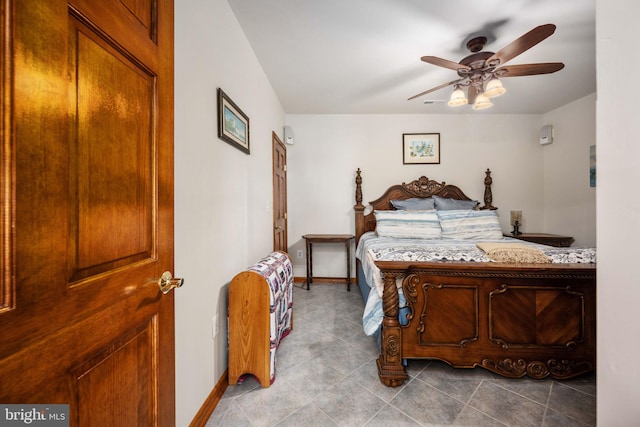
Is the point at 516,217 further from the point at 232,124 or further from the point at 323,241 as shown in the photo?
the point at 232,124

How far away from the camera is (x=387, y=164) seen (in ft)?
12.7

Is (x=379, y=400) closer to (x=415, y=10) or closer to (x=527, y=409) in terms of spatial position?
(x=527, y=409)

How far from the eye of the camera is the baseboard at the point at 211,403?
4.27ft

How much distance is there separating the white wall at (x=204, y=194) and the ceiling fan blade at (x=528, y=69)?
6.93ft

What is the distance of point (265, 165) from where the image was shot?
2.66 meters

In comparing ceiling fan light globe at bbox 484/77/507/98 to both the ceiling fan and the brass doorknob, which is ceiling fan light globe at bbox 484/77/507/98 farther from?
the brass doorknob

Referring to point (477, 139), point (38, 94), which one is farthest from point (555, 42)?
point (38, 94)

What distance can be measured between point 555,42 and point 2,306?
11.2ft

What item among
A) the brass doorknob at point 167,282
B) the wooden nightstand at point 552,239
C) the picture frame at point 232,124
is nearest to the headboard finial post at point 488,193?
the wooden nightstand at point 552,239

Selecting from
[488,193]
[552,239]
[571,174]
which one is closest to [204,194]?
[488,193]

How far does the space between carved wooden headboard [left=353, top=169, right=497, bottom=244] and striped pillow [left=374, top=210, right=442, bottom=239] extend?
0.46m

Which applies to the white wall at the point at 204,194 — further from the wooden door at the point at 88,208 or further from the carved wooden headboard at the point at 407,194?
the carved wooden headboard at the point at 407,194

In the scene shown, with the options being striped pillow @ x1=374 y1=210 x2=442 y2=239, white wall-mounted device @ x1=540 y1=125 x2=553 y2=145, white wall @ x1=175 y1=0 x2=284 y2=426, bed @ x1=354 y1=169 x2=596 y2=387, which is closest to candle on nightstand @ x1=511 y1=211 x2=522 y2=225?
white wall-mounted device @ x1=540 y1=125 x2=553 y2=145

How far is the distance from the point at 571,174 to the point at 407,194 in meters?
2.15
